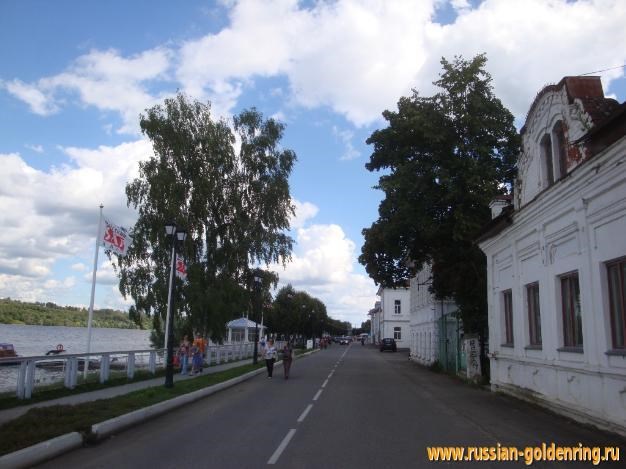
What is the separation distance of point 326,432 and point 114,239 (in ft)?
45.9

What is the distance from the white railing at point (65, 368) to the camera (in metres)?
13.3

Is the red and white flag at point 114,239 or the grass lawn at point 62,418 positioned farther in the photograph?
the red and white flag at point 114,239

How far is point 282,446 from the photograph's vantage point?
8977mm

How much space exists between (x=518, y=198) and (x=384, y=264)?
40.0ft

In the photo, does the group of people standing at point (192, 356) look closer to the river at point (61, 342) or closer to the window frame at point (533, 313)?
the river at point (61, 342)

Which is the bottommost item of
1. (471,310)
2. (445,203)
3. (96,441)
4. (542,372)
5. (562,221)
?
(96,441)

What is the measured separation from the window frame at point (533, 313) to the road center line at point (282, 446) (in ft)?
27.2

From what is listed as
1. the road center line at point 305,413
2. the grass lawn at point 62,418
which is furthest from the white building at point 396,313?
the grass lawn at point 62,418

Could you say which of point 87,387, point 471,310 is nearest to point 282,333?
point 471,310

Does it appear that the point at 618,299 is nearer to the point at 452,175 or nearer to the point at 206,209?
the point at 452,175

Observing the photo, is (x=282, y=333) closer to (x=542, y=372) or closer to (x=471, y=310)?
(x=471, y=310)

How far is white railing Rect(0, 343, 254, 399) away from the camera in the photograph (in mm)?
13297

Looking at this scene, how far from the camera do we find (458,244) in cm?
2461

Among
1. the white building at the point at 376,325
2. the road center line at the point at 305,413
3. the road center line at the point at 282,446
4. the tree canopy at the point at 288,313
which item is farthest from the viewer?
the white building at the point at 376,325
